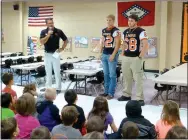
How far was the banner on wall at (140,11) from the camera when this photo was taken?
9.75m

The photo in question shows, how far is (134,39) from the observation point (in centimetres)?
468

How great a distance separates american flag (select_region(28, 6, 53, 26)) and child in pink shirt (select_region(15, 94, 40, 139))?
926 cm

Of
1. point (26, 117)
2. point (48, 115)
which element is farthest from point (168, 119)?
point (26, 117)

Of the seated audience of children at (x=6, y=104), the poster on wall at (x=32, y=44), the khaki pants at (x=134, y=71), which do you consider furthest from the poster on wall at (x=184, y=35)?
the seated audience of children at (x=6, y=104)

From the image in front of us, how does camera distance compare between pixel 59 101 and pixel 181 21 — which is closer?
pixel 59 101

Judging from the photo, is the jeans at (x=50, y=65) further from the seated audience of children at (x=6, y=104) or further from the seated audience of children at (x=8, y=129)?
the seated audience of children at (x=8, y=129)

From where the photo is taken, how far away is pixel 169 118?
104 inches

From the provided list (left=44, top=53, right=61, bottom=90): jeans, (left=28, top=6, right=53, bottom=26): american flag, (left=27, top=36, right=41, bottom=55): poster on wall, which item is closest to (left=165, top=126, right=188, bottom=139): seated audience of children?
(left=44, top=53, right=61, bottom=90): jeans

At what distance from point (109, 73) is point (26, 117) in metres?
2.75

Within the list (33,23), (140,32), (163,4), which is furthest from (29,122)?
(33,23)

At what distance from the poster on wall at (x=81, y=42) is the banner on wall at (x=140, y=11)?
1.46 meters

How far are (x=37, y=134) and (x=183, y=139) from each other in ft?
3.07

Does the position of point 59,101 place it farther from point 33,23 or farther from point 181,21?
point 33,23

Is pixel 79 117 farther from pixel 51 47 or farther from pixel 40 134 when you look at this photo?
pixel 51 47
